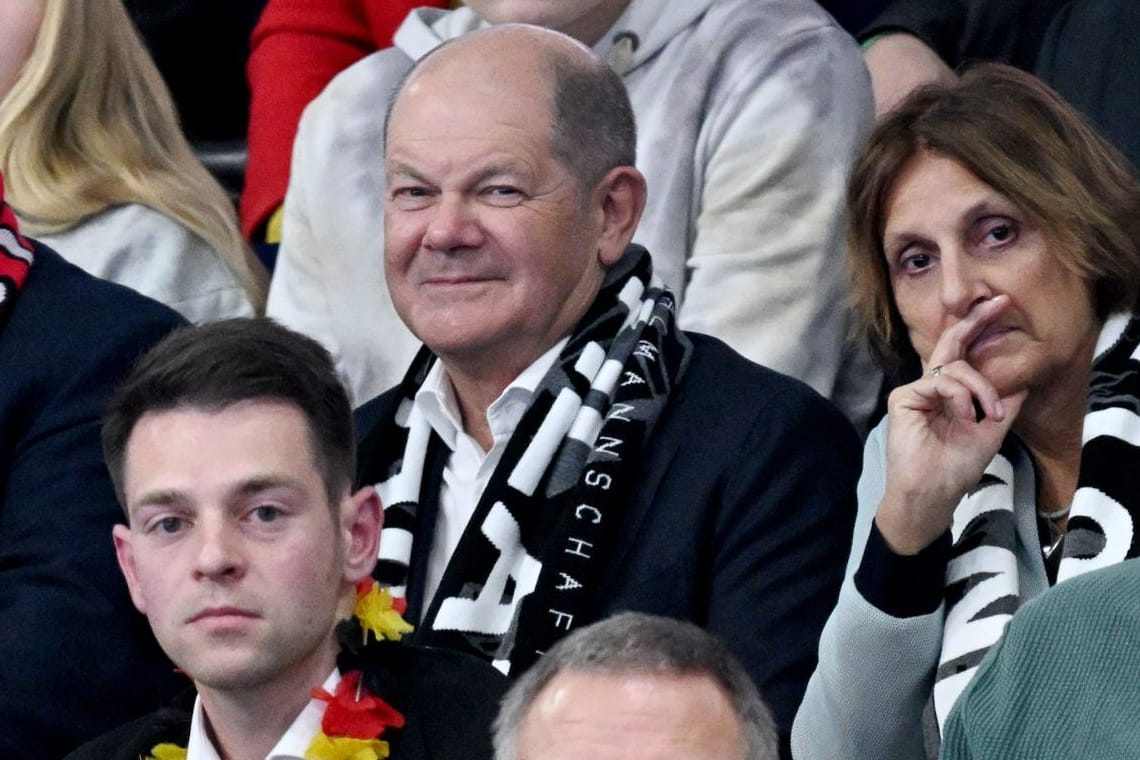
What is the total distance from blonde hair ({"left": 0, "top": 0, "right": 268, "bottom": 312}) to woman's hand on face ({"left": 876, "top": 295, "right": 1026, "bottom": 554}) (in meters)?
1.45

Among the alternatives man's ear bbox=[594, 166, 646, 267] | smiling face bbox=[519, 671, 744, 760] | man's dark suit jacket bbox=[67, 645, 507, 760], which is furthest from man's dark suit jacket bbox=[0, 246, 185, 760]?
smiling face bbox=[519, 671, 744, 760]

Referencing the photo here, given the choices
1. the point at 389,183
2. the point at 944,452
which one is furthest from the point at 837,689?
the point at 389,183

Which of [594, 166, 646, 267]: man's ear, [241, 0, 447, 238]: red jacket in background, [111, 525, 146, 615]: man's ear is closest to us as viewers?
[111, 525, 146, 615]: man's ear

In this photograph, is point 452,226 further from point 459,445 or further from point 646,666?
point 646,666

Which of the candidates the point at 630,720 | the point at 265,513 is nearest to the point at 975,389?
the point at 265,513

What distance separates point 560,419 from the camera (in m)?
3.21

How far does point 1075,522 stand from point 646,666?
920 millimetres

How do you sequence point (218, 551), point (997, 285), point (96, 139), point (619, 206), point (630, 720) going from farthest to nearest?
point (96, 139), point (619, 206), point (997, 285), point (218, 551), point (630, 720)

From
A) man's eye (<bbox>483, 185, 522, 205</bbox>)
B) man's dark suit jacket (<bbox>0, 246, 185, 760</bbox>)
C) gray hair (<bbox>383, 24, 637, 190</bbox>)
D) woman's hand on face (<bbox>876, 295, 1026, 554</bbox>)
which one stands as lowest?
man's dark suit jacket (<bbox>0, 246, 185, 760</bbox>)

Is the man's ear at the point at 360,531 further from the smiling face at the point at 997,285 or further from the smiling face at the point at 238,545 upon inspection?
the smiling face at the point at 997,285

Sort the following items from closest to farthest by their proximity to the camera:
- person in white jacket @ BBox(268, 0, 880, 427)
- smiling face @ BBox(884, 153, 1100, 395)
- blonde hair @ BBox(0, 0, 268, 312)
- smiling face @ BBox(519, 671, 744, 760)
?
smiling face @ BBox(519, 671, 744, 760) < smiling face @ BBox(884, 153, 1100, 395) < person in white jacket @ BBox(268, 0, 880, 427) < blonde hair @ BBox(0, 0, 268, 312)

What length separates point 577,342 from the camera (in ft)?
10.9

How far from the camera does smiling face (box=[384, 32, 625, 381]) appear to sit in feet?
10.7

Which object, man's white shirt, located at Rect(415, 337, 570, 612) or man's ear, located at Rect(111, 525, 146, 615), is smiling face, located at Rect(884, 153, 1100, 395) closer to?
man's white shirt, located at Rect(415, 337, 570, 612)
